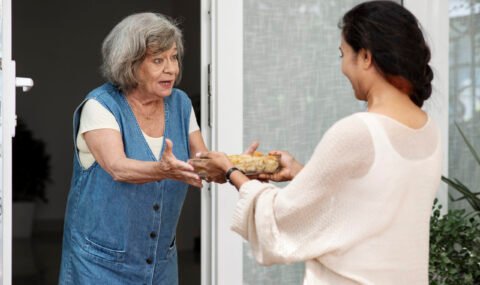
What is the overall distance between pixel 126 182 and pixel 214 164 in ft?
1.58

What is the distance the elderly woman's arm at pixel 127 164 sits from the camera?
2.39 meters

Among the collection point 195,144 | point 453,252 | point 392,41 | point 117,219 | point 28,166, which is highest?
point 392,41

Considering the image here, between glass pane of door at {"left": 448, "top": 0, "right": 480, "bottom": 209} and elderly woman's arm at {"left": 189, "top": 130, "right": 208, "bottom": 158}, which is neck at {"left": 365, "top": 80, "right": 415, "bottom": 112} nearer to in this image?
elderly woman's arm at {"left": 189, "top": 130, "right": 208, "bottom": 158}

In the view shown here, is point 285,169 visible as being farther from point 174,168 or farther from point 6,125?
point 6,125

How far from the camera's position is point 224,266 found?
3.38 meters

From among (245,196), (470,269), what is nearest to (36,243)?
(470,269)

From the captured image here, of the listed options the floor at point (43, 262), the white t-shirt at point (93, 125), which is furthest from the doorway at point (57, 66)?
the white t-shirt at point (93, 125)

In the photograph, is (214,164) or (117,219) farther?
(117,219)

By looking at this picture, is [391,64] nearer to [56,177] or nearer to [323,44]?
[323,44]

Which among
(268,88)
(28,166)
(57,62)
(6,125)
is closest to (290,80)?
(268,88)

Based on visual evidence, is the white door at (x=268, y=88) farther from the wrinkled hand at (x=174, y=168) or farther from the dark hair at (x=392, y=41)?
the dark hair at (x=392, y=41)

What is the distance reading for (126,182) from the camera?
2.63 metres

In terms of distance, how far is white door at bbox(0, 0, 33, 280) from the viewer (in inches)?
116

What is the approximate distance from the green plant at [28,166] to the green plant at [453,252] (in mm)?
6065
